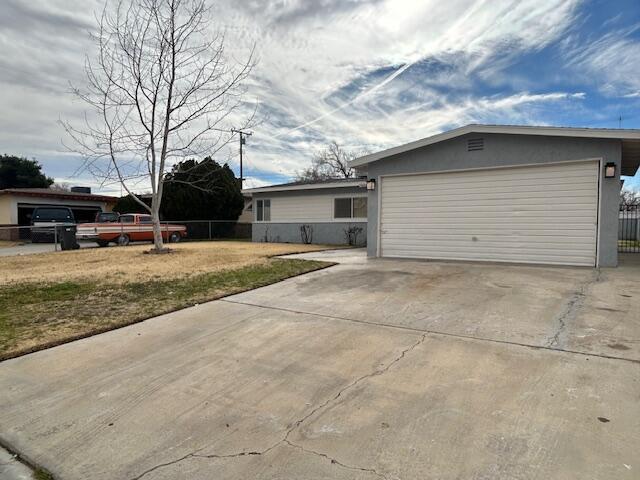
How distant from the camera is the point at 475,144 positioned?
10.1 metres

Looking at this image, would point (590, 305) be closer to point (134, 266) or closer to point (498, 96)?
point (134, 266)

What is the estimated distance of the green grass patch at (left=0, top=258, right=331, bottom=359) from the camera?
16.0 ft

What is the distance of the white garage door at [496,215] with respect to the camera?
909cm

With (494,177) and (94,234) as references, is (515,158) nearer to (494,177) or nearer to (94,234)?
(494,177)

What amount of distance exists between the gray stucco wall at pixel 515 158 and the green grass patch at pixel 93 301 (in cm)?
397

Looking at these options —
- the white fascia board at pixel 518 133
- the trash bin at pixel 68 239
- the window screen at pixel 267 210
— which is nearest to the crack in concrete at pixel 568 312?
the white fascia board at pixel 518 133

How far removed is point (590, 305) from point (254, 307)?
4.61m

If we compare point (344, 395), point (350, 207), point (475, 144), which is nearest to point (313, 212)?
point (350, 207)

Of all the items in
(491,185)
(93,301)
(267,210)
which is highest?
(491,185)

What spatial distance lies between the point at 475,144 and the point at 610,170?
2842mm

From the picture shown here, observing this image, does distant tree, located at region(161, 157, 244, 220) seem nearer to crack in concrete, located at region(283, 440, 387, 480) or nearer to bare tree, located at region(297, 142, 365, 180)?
bare tree, located at region(297, 142, 365, 180)

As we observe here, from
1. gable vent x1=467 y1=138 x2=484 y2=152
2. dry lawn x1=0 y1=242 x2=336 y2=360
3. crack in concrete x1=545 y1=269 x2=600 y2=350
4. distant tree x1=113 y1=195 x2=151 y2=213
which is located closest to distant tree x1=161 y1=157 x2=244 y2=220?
distant tree x1=113 y1=195 x2=151 y2=213

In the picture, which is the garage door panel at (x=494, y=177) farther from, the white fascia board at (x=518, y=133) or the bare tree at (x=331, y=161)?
the bare tree at (x=331, y=161)

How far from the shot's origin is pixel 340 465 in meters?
2.34
